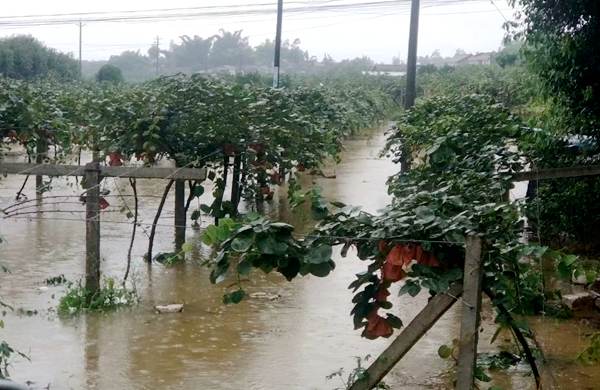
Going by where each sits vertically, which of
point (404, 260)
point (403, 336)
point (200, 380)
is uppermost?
point (404, 260)

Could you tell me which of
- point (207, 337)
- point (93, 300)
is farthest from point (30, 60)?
point (207, 337)

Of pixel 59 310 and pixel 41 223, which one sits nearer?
pixel 59 310

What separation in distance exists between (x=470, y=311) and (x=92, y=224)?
5.38 m

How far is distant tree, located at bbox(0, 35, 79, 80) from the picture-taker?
→ 43.1 meters

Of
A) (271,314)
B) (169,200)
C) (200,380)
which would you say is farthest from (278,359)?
(169,200)

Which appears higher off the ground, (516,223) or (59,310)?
(516,223)

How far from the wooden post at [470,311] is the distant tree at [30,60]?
1513 inches

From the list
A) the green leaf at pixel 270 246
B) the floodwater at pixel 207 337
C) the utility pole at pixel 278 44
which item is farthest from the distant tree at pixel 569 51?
the utility pole at pixel 278 44

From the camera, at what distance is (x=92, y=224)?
32.0 ft

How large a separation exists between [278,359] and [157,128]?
14.4ft

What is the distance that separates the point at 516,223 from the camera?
599 centimetres

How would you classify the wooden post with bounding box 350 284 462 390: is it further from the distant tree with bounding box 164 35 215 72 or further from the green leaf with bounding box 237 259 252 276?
the distant tree with bounding box 164 35 215 72

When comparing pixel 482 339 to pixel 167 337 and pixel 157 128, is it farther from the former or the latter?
pixel 157 128

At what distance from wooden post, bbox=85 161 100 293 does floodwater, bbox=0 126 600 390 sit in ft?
1.13
